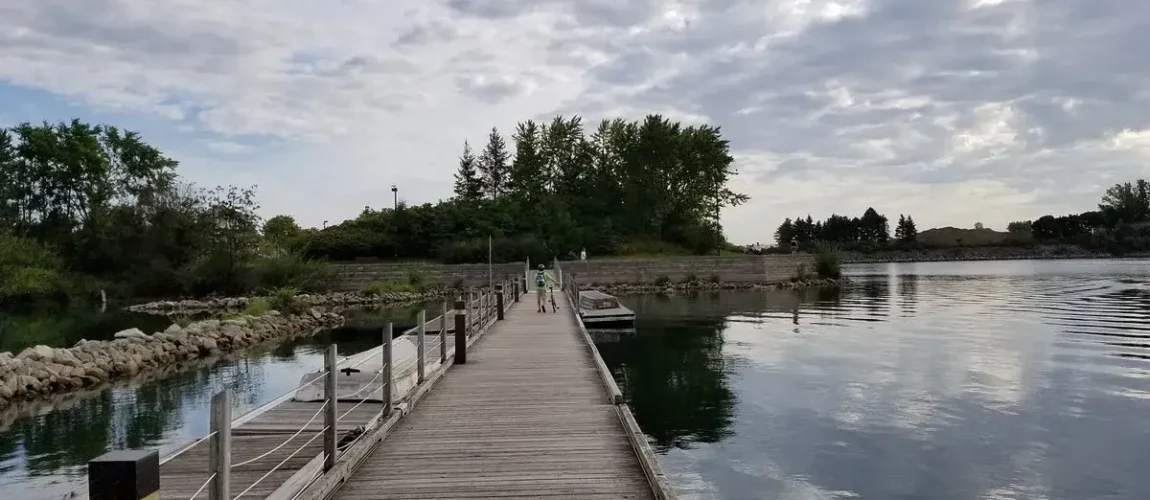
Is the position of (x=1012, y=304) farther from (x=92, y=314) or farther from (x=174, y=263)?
(x=174, y=263)

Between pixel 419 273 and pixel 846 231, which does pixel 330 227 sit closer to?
pixel 419 273

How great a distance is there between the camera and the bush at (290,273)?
4347cm

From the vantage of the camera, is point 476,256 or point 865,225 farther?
point 865,225

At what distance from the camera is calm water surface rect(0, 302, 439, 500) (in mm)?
9781

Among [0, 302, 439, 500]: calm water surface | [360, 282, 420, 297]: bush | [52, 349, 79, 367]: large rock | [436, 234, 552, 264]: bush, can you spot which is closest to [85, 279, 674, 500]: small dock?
[0, 302, 439, 500]: calm water surface

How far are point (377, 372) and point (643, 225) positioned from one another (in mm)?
49938

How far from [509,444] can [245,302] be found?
35.1 meters

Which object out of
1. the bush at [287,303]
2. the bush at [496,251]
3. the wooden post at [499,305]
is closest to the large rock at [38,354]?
the wooden post at [499,305]

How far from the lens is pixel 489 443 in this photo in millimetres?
7418

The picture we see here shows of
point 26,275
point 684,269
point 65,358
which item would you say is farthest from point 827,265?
point 26,275

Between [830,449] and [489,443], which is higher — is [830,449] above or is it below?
below

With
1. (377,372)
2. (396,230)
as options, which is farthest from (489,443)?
(396,230)

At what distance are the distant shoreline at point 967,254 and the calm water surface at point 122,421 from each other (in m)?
114

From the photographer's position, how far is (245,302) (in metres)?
38.9
